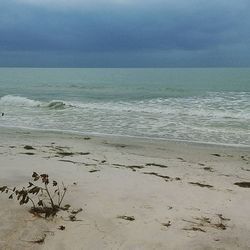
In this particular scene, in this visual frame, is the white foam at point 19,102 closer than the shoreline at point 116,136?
No

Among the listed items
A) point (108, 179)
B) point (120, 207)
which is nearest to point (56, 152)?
point (108, 179)

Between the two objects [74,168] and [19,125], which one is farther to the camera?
[19,125]

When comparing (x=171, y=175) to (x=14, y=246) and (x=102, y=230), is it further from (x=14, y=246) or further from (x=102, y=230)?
(x=14, y=246)

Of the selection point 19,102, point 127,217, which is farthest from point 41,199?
point 19,102

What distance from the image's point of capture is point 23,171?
7.14m

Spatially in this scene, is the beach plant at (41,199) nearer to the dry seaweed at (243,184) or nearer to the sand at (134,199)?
the sand at (134,199)

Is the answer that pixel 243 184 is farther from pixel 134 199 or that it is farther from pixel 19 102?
pixel 19 102

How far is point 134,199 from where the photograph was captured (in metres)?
5.73

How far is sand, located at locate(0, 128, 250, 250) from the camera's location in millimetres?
4410

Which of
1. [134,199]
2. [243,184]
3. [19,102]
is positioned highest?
[134,199]

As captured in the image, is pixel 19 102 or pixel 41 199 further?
pixel 19 102

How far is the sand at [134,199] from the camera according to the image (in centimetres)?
441

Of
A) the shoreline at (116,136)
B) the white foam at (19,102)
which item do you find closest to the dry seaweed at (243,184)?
the shoreline at (116,136)

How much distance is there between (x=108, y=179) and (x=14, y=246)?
295 centimetres
